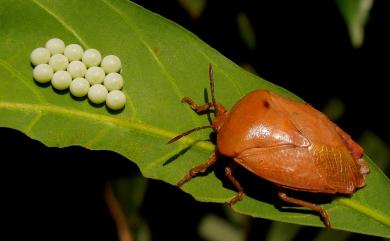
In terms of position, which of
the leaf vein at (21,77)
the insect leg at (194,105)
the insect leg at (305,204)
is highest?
the insect leg at (194,105)

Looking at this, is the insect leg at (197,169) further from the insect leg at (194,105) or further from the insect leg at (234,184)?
the insect leg at (194,105)

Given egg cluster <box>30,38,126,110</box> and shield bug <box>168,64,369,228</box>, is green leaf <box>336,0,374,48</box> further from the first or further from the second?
egg cluster <box>30,38,126,110</box>

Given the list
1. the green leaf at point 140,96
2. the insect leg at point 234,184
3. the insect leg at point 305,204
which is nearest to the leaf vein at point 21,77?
the green leaf at point 140,96

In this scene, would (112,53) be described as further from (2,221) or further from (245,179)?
(2,221)

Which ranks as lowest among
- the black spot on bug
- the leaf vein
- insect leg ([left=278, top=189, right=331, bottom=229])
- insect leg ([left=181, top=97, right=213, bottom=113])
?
the leaf vein

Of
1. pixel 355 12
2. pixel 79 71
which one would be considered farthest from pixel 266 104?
pixel 79 71

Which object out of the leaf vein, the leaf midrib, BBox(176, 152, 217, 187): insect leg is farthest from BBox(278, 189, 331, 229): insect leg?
the leaf vein

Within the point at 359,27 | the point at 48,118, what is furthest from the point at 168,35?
the point at 359,27

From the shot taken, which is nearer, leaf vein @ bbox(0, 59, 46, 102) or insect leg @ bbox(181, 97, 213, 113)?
leaf vein @ bbox(0, 59, 46, 102)
